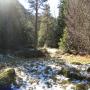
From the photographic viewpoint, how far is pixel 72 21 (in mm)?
24641

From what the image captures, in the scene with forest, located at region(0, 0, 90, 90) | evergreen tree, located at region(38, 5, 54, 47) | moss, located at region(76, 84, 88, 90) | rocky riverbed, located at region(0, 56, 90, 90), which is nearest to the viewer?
moss, located at region(76, 84, 88, 90)

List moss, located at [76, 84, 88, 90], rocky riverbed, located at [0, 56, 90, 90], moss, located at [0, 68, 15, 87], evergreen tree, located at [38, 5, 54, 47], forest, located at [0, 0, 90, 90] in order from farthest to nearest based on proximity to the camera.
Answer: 1. evergreen tree, located at [38, 5, 54, 47]
2. forest, located at [0, 0, 90, 90]
3. rocky riverbed, located at [0, 56, 90, 90]
4. moss, located at [76, 84, 88, 90]
5. moss, located at [0, 68, 15, 87]

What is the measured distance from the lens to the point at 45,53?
27906 millimetres

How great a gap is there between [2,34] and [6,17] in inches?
96.7

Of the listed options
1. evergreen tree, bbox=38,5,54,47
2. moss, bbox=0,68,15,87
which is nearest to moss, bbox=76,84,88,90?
moss, bbox=0,68,15,87

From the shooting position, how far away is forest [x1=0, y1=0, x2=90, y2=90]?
11.8m

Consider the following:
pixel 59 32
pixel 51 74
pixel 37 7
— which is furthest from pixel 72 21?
pixel 59 32

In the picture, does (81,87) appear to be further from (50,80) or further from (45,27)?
(45,27)

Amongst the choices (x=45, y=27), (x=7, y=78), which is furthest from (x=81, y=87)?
(x=45, y=27)

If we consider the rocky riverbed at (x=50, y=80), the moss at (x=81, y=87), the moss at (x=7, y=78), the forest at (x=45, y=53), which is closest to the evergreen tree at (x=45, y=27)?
the forest at (x=45, y=53)

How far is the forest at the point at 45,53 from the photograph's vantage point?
11789 mm

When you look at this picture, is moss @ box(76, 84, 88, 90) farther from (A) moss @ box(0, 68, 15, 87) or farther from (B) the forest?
(A) moss @ box(0, 68, 15, 87)

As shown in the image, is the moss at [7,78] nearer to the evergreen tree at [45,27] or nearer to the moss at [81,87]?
the moss at [81,87]

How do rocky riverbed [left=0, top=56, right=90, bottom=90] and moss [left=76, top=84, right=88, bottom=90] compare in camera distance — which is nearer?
moss [left=76, top=84, right=88, bottom=90]
